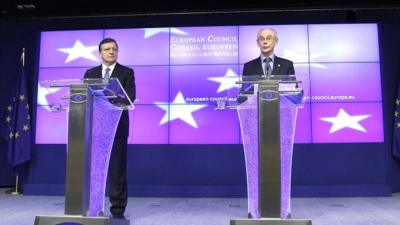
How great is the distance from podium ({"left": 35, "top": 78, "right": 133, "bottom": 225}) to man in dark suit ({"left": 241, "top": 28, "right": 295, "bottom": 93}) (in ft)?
3.37

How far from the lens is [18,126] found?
562 centimetres

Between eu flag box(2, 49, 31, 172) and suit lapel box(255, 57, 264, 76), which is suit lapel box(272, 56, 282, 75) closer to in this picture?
suit lapel box(255, 57, 264, 76)

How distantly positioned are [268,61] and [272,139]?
1055mm

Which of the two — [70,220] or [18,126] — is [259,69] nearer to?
[70,220]

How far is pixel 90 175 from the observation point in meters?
2.46

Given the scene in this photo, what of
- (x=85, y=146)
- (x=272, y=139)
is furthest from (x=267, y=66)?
(x=85, y=146)

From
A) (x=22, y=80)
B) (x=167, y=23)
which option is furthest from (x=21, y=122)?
(x=167, y=23)

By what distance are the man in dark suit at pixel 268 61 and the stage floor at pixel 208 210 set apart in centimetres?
130

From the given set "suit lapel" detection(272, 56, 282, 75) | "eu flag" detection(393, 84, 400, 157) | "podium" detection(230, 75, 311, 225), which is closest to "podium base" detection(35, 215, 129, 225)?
"podium" detection(230, 75, 311, 225)

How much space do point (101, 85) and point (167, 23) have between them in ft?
12.0

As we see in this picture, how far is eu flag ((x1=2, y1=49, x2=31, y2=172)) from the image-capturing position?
5.53 meters

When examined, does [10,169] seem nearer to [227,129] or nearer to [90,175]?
[227,129]

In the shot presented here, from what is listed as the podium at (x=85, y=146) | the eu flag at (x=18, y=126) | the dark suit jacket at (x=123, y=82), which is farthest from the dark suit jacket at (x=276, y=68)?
the eu flag at (x=18, y=126)

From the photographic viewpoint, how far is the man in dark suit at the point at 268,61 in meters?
2.95
